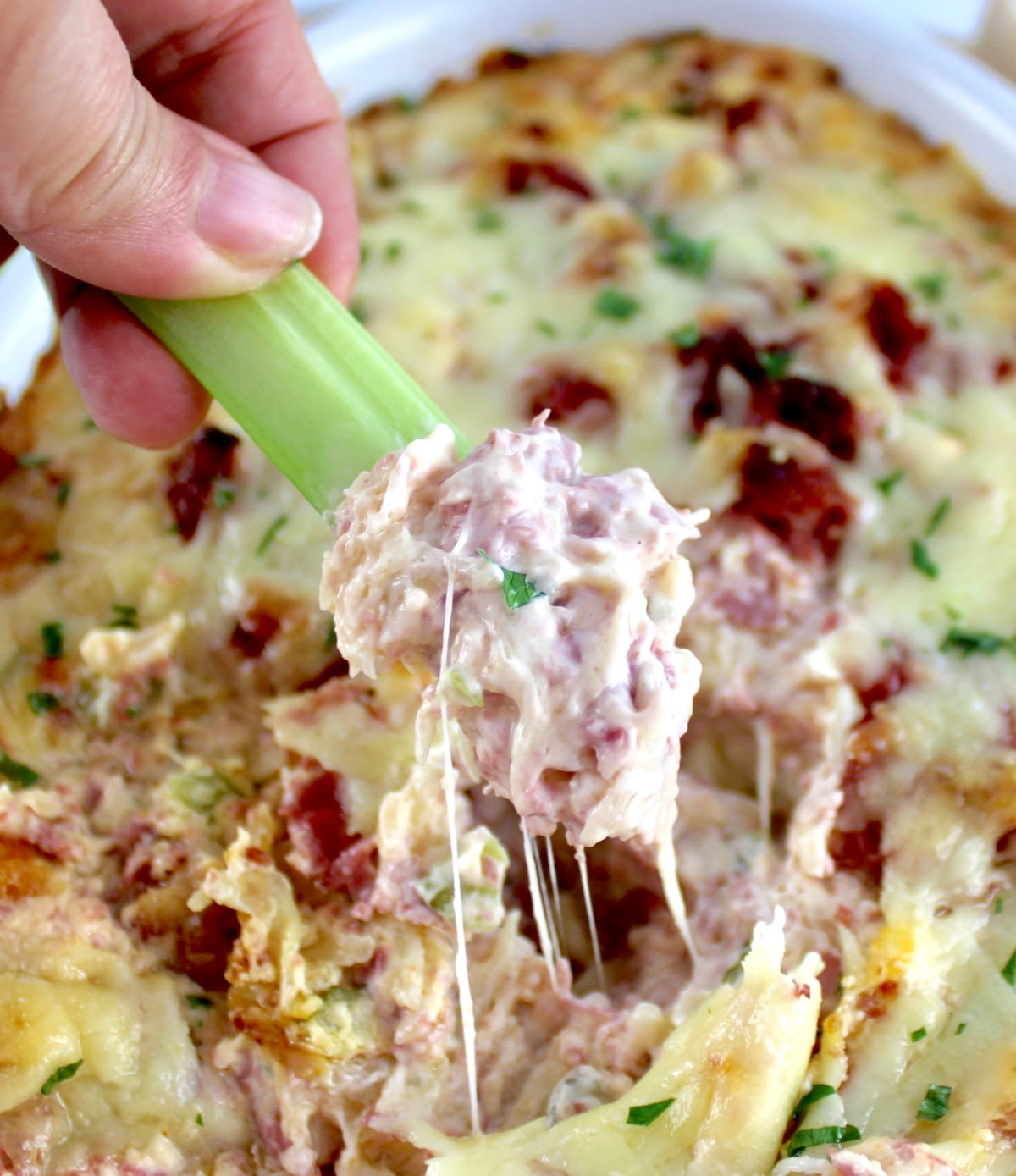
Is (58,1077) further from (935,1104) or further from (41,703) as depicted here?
(935,1104)

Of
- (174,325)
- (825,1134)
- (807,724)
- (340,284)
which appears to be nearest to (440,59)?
(340,284)

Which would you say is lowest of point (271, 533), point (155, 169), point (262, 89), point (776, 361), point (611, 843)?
point (611, 843)

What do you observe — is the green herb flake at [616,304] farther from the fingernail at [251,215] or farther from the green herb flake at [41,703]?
the green herb flake at [41,703]

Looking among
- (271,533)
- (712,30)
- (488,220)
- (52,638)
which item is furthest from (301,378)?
(712,30)

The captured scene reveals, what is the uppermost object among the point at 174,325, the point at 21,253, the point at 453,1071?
the point at 174,325

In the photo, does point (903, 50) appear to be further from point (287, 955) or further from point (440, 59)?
point (287, 955)

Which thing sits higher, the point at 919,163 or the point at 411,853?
the point at 919,163

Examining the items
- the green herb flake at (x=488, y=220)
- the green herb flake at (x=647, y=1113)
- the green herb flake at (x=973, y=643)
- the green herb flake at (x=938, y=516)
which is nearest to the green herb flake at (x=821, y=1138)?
the green herb flake at (x=647, y=1113)

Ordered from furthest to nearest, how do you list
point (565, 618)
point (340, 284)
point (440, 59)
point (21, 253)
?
point (440, 59), point (21, 253), point (340, 284), point (565, 618)
